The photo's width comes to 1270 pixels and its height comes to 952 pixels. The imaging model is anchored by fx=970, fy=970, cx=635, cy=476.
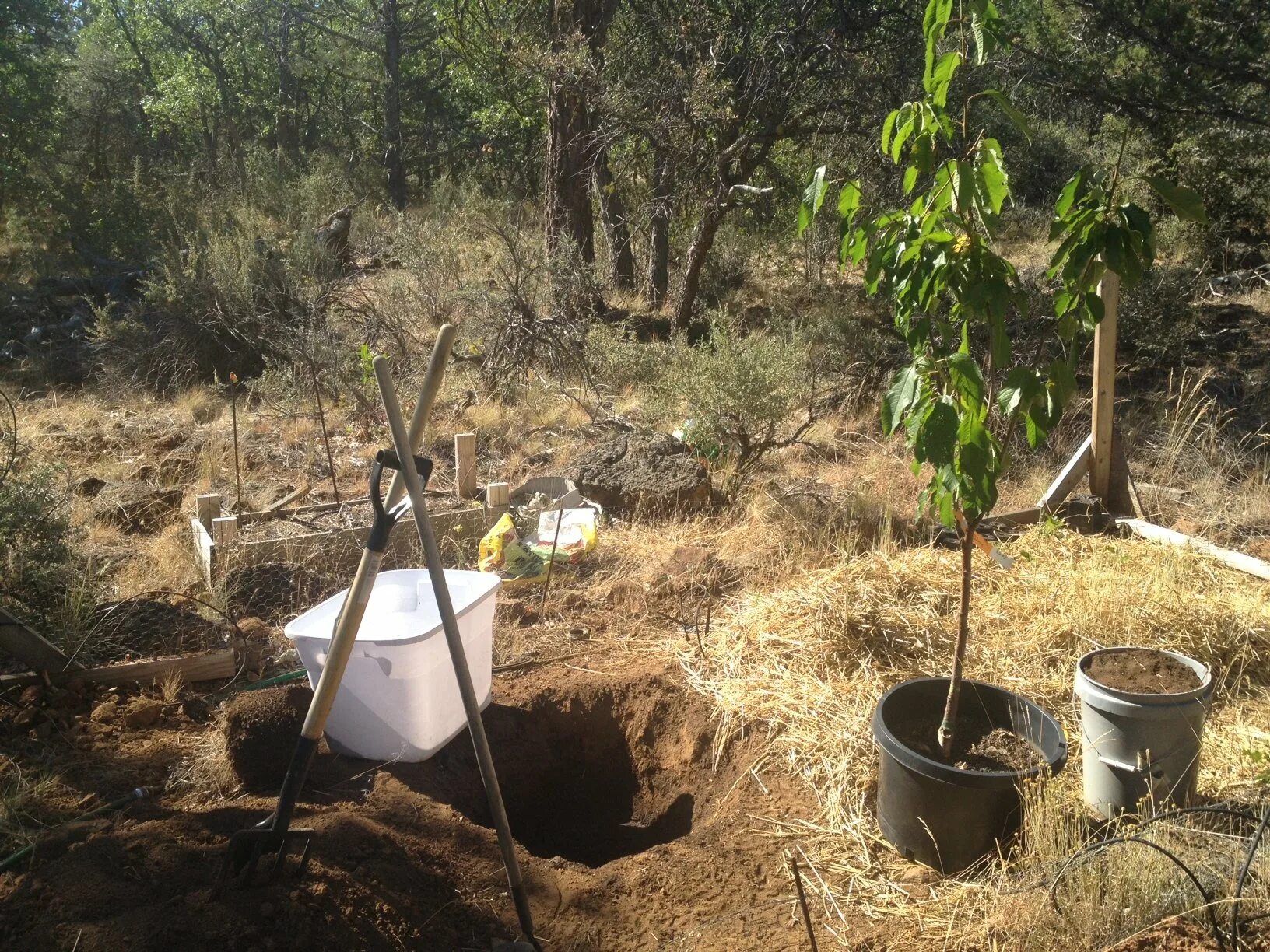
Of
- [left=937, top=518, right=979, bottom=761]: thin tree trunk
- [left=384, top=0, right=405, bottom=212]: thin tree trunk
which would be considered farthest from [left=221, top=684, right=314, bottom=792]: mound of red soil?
[left=384, top=0, right=405, bottom=212]: thin tree trunk

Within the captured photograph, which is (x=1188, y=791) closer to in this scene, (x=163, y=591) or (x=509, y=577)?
(x=509, y=577)

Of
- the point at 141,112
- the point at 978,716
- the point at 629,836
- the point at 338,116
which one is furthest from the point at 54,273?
the point at 978,716

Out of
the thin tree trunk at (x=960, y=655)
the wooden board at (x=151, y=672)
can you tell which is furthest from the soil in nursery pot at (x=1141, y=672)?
the wooden board at (x=151, y=672)

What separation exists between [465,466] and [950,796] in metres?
3.95

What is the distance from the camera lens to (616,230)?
11.4m

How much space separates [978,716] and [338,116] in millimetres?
22100

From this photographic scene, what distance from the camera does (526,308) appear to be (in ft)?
29.3

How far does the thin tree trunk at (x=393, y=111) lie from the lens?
18.3m

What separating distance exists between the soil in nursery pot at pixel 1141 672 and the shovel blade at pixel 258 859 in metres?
2.51

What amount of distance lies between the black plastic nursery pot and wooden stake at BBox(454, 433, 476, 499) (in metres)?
3.52

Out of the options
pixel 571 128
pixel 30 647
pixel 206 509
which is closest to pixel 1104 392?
pixel 206 509

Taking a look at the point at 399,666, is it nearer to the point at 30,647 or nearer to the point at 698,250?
the point at 30,647

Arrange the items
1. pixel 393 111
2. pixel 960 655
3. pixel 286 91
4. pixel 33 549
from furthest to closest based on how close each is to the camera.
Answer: pixel 286 91 → pixel 393 111 → pixel 33 549 → pixel 960 655

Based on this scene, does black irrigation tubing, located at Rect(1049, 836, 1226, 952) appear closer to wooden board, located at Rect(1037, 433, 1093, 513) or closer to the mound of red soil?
the mound of red soil
